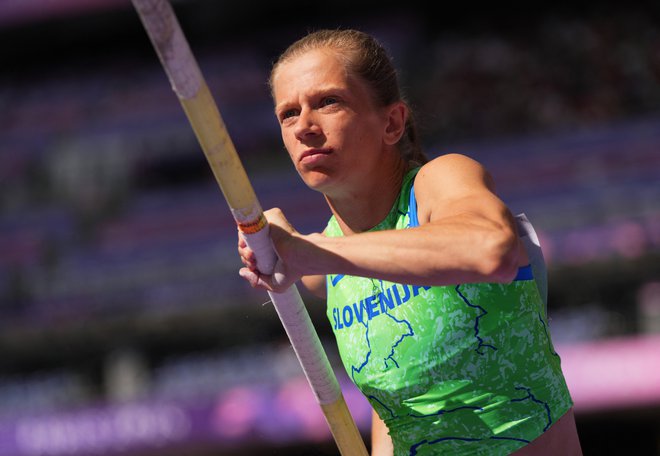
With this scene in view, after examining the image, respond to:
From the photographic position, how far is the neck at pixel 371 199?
232 cm

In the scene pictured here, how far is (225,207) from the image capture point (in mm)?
11305

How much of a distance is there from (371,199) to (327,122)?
0.26 meters

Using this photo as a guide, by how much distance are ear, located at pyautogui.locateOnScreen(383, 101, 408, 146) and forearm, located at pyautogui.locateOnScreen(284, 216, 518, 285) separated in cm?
45

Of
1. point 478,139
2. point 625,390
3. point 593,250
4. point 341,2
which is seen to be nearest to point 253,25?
point 341,2

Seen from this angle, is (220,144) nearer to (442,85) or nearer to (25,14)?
(442,85)

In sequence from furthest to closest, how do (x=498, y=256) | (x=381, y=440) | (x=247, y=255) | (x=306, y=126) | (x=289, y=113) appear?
(x=381, y=440), (x=289, y=113), (x=306, y=126), (x=247, y=255), (x=498, y=256)

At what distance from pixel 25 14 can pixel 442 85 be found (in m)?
5.59

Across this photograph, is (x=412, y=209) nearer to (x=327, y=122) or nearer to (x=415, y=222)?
(x=415, y=222)

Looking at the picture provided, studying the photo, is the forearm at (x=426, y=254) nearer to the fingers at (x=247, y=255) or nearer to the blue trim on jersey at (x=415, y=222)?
the fingers at (x=247, y=255)

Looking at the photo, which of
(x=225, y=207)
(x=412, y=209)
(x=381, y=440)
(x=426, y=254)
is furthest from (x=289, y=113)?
(x=225, y=207)

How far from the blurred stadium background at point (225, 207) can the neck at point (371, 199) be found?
19.0 feet

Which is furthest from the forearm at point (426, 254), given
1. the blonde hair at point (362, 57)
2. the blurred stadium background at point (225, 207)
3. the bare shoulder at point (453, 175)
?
the blurred stadium background at point (225, 207)

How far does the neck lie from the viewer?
7.62 feet

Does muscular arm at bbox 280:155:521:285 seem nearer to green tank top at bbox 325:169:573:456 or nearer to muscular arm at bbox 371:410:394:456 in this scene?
green tank top at bbox 325:169:573:456
